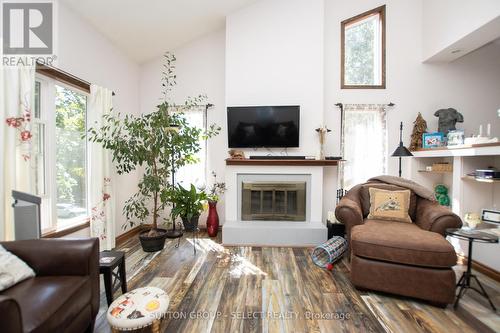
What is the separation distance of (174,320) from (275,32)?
369 centimetres

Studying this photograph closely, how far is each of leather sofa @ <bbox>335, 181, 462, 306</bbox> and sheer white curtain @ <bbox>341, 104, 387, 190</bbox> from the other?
142 centimetres

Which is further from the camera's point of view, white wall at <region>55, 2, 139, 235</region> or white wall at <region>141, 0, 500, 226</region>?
white wall at <region>141, 0, 500, 226</region>

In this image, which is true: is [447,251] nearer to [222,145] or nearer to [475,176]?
[475,176]

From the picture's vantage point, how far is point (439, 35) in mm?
3297

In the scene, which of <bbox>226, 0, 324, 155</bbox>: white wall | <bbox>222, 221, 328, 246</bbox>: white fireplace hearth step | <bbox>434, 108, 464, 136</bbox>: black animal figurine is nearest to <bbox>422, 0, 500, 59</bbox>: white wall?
<bbox>434, 108, 464, 136</bbox>: black animal figurine

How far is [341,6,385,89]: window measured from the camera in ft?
12.5

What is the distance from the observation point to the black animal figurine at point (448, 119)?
341 cm

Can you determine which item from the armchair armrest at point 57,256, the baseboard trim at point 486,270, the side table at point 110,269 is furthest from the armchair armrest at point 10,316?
the baseboard trim at point 486,270

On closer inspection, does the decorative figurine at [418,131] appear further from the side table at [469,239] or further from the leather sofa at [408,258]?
the side table at [469,239]

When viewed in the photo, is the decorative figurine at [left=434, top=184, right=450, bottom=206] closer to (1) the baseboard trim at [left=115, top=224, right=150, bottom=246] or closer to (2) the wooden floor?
(2) the wooden floor

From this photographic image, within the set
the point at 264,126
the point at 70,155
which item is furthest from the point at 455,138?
the point at 70,155

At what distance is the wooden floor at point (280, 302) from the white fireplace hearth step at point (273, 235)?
0.41 meters

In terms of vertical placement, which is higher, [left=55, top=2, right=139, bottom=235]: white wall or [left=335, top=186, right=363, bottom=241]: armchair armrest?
[left=55, top=2, right=139, bottom=235]: white wall

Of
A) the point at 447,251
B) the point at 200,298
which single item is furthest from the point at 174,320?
the point at 447,251
